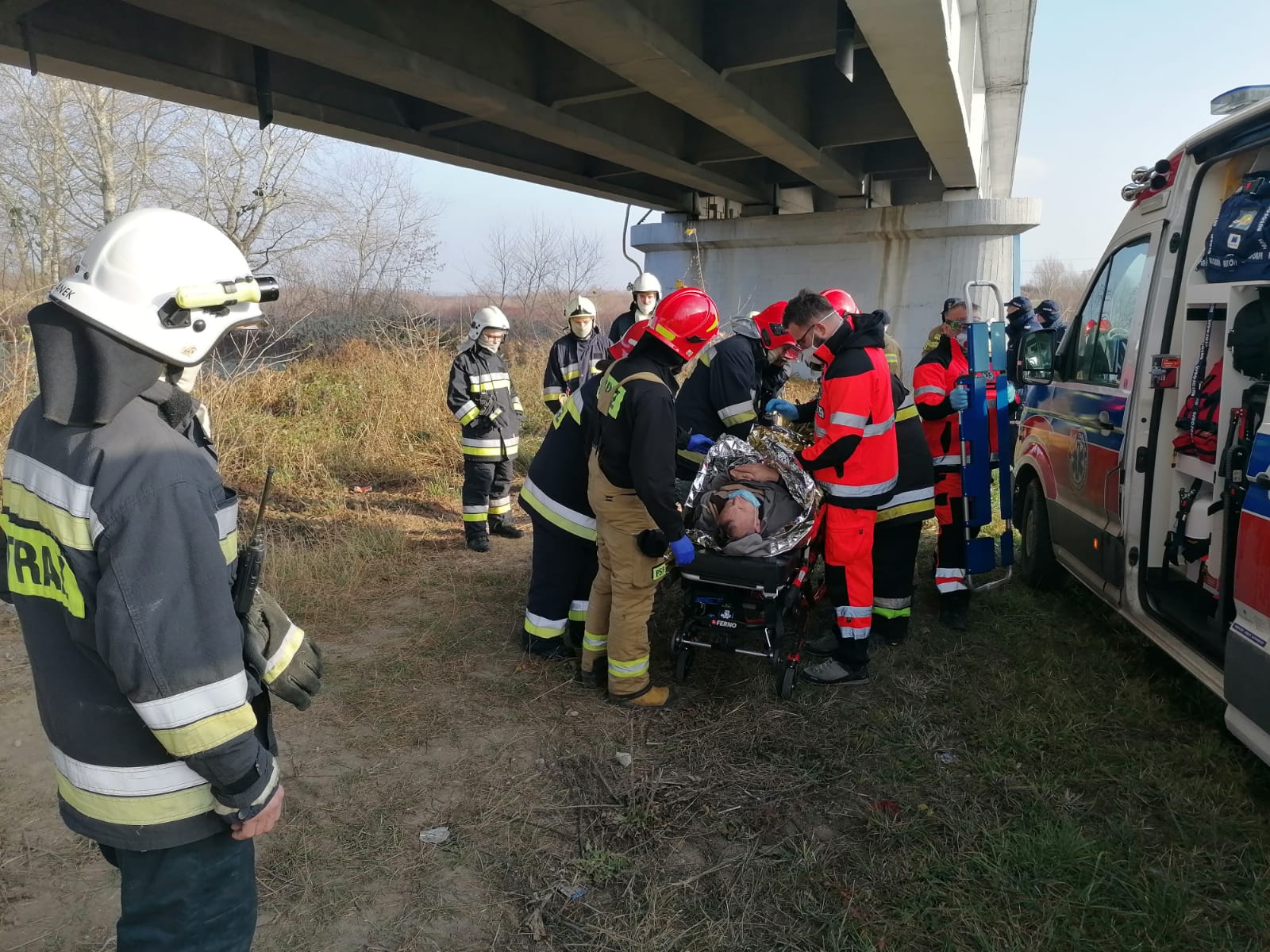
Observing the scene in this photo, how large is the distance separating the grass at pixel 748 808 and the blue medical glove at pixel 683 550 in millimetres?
789

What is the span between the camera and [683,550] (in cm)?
357

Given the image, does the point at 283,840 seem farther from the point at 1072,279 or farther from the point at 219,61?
the point at 1072,279

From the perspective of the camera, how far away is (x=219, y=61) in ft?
17.7

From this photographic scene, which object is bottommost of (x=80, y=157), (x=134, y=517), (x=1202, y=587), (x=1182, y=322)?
(x=1202, y=587)

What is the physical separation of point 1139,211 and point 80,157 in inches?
766

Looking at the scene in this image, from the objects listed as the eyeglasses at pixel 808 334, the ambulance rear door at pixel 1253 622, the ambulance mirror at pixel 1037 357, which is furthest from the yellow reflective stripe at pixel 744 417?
the ambulance rear door at pixel 1253 622

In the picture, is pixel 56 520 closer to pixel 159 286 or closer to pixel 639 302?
pixel 159 286

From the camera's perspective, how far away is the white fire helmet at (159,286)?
1488 mm

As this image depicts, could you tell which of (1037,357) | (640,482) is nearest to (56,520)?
(640,482)

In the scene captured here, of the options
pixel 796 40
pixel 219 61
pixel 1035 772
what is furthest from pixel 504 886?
pixel 796 40

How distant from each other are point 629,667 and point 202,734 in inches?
98.5

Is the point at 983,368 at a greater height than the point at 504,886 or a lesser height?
greater

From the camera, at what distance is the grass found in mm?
2475

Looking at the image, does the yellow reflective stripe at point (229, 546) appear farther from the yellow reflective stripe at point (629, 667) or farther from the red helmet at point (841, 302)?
the red helmet at point (841, 302)
